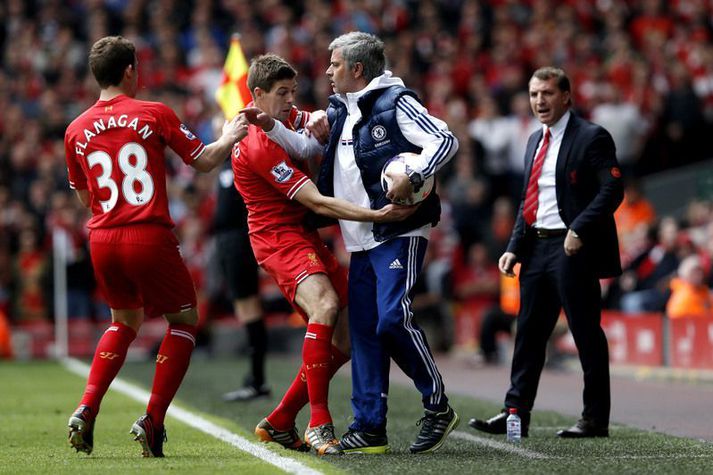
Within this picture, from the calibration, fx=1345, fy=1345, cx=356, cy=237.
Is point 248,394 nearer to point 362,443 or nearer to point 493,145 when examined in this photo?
point 362,443

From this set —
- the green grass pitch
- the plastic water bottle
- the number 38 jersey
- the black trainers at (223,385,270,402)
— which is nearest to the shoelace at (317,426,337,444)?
the green grass pitch

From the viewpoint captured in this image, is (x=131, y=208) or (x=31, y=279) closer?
(x=131, y=208)

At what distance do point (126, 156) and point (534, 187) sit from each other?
109 inches

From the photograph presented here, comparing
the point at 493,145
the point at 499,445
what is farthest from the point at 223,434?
the point at 493,145

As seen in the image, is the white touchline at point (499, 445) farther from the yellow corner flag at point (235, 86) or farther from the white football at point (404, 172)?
the yellow corner flag at point (235, 86)

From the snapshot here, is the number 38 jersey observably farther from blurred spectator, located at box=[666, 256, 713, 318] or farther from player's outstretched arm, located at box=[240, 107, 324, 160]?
blurred spectator, located at box=[666, 256, 713, 318]

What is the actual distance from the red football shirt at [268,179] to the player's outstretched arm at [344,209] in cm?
6

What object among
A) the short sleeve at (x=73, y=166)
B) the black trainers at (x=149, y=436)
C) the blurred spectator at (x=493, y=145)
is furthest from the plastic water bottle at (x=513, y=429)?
the blurred spectator at (x=493, y=145)

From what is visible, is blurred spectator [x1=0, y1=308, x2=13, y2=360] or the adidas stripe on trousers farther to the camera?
blurred spectator [x1=0, y1=308, x2=13, y2=360]

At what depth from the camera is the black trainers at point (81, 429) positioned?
705 cm

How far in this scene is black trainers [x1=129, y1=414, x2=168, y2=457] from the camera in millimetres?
7199

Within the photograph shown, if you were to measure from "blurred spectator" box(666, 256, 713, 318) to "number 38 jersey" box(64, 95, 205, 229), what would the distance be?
791 centimetres

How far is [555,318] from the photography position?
342 inches

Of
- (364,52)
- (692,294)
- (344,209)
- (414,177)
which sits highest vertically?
(364,52)
